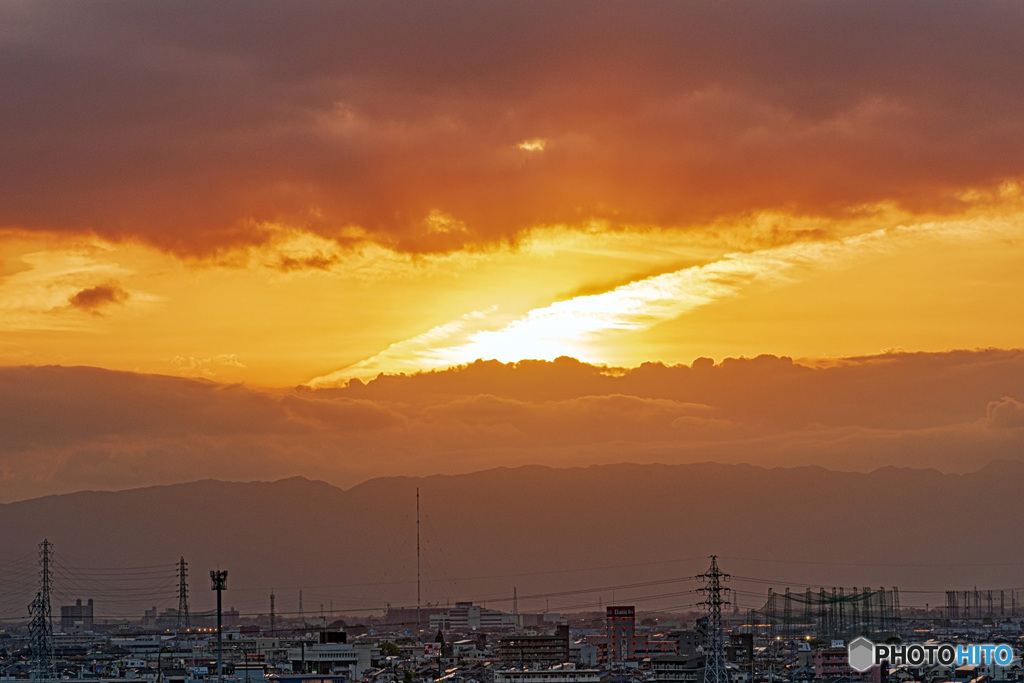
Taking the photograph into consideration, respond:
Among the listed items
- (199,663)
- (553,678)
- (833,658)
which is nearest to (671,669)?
(553,678)

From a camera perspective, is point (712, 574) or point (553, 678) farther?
point (553, 678)

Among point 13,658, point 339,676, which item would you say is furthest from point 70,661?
point 339,676

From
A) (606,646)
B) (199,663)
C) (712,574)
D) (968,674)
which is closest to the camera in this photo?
(712,574)

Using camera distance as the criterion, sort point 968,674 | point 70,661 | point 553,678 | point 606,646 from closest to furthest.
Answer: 1. point 553,678
2. point 968,674
3. point 70,661
4. point 606,646

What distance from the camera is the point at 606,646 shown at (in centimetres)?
19338

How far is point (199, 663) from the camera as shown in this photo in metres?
162

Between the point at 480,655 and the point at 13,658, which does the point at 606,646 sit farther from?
the point at 13,658

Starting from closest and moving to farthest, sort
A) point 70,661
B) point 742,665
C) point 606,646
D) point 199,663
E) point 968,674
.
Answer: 1. point 968,674
2. point 742,665
3. point 199,663
4. point 70,661
5. point 606,646

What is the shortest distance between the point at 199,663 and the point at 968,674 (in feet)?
268

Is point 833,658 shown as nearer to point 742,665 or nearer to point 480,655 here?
point 742,665

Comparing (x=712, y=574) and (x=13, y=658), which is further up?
(x=712, y=574)

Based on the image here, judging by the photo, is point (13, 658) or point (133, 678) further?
point (13, 658)

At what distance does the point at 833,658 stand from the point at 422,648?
7246cm

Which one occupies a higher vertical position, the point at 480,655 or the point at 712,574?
the point at 712,574
